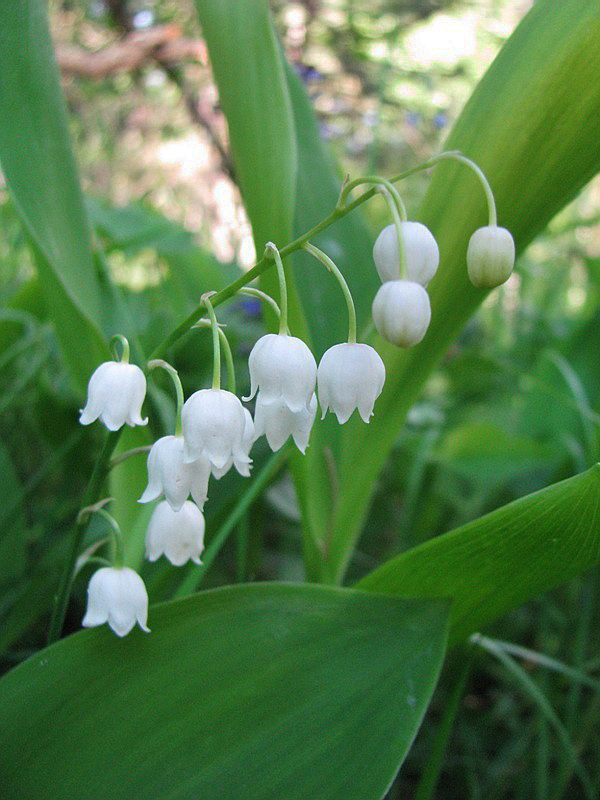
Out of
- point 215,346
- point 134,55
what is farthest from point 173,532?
point 134,55

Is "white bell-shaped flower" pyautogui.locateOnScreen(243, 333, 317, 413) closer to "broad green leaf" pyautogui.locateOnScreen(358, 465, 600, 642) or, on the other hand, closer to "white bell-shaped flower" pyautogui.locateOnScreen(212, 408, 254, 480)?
"white bell-shaped flower" pyautogui.locateOnScreen(212, 408, 254, 480)

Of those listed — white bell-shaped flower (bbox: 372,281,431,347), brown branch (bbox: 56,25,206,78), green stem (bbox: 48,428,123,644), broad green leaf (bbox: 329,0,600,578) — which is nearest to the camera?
white bell-shaped flower (bbox: 372,281,431,347)

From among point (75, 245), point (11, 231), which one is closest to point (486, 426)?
point (75, 245)

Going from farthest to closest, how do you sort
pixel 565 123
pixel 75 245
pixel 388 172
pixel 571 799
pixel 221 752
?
pixel 388 172
pixel 571 799
pixel 75 245
pixel 565 123
pixel 221 752

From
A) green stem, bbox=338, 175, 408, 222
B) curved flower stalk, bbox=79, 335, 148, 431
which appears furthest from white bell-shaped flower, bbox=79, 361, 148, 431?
green stem, bbox=338, 175, 408, 222

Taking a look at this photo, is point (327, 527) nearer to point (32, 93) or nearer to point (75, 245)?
point (75, 245)

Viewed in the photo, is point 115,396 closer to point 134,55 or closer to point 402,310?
point 402,310
